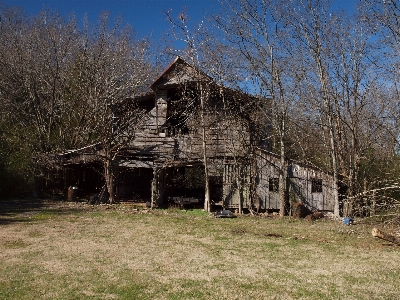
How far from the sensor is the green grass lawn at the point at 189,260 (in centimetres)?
688

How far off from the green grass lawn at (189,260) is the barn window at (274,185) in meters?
2.97

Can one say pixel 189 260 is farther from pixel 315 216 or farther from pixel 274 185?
pixel 274 185

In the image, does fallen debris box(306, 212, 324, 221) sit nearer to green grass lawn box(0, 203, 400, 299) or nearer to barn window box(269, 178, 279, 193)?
green grass lawn box(0, 203, 400, 299)

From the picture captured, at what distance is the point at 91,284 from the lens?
7.07m

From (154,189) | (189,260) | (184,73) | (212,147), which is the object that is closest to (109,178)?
(154,189)

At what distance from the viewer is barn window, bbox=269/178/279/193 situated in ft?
58.7

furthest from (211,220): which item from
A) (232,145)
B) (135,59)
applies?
(135,59)

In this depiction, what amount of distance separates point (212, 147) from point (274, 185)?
3.42m

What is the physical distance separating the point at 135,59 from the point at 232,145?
16153 mm

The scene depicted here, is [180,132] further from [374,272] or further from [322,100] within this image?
[374,272]

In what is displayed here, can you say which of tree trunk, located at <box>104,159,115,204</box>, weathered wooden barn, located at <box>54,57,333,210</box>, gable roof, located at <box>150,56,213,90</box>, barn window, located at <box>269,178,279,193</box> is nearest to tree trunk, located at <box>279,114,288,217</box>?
weathered wooden barn, located at <box>54,57,333,210</box>

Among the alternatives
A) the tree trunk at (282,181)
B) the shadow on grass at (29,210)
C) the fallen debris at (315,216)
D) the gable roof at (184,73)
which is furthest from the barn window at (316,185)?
the shadow on grass at (29,210)

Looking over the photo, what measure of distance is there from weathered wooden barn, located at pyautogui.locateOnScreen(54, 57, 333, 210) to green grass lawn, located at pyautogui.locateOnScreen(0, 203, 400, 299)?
2.99m

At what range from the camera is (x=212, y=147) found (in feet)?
61.5
